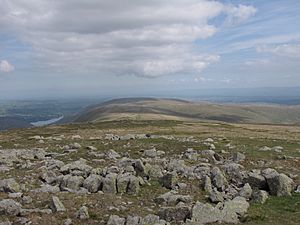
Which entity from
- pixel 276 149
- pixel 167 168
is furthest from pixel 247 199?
pixel 276 149

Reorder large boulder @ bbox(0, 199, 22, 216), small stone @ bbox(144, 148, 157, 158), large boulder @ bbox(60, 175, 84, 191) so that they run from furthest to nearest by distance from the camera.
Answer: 1. small stone @ bbox(144, 148, 157, 158)
2. large boulder @ bbox(60, 175, 84, 191)
3. large boulder @ bbox(0, 199, 22, 216)

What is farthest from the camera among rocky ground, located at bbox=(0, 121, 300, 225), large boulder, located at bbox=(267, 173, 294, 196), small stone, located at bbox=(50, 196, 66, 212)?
large boulder, located at bbox=(267, 173, 294, 196)

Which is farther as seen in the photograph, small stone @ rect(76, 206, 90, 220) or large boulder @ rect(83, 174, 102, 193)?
large boulder @ rect(83, 174, 102, 193)

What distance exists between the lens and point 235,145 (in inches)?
1943

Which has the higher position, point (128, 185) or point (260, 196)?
point (128, 185)

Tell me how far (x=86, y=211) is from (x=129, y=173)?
7623 millimetres

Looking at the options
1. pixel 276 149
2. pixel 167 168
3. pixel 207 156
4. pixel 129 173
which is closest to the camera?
pixel 129 173

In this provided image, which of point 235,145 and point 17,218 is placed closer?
point 17,218

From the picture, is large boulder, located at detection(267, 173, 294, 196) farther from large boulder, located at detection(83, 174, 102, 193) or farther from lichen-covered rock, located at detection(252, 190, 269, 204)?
large boulder, located at detection(83, 174, 102, 193)

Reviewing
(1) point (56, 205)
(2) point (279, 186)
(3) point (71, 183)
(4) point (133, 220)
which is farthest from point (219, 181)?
(1) point (56, 205)

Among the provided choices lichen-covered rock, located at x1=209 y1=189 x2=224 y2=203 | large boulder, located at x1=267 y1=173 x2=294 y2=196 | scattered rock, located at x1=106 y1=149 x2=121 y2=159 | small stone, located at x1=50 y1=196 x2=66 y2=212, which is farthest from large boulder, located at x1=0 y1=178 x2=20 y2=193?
large boulder, located at x1=267 y1=173 x2=294 y2=196

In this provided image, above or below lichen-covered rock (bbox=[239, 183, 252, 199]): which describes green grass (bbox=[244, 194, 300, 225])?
below

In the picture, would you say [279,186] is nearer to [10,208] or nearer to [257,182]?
[257,182]

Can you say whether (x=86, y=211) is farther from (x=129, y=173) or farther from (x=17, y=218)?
(x=129, y=173)
